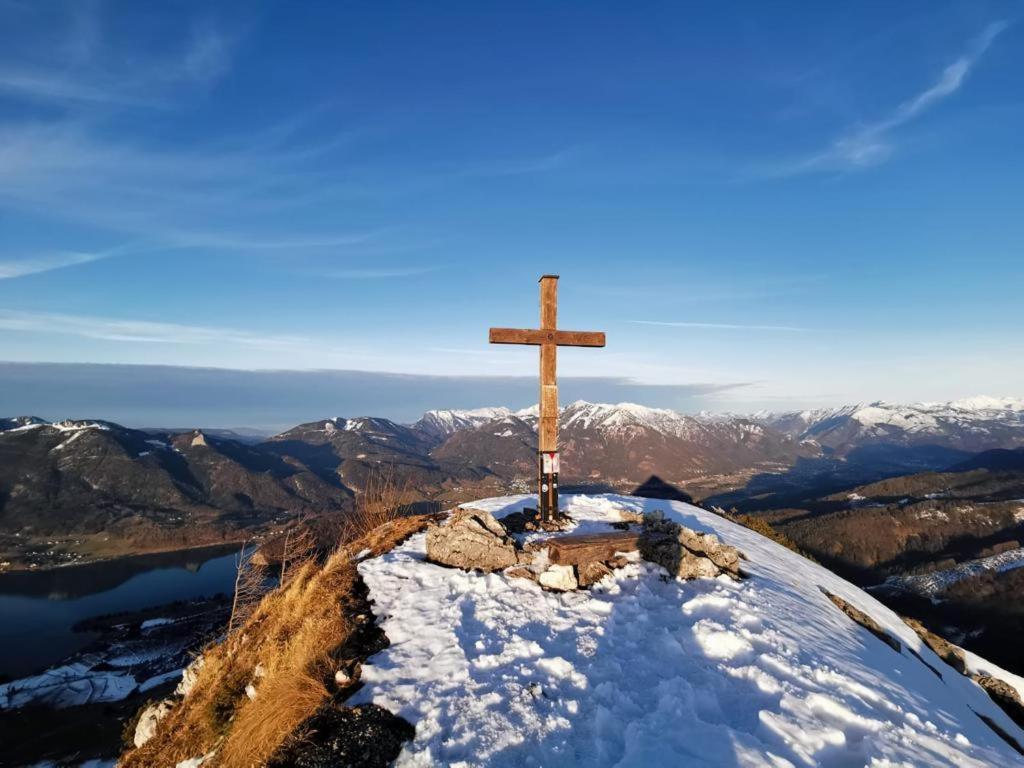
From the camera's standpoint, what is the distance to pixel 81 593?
14638cm

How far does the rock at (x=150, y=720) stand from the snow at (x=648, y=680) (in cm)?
426

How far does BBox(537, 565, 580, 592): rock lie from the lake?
133 meters

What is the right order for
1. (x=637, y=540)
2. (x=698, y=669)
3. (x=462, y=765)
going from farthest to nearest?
(x=637, y=540) < (x=698, y=669) < (x=462, y=765)

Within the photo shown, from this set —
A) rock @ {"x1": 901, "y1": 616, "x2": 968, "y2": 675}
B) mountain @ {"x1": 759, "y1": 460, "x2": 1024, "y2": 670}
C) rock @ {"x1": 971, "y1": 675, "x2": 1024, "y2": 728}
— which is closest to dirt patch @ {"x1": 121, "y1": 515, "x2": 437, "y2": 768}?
rock @ {"x1": 971, "y1": 675, "x2": 1024, "y2": 728}

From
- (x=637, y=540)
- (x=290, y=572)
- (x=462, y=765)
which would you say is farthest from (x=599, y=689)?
(x=290, y=572)

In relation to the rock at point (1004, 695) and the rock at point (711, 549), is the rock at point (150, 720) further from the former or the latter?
the rock at point (1004, 695)

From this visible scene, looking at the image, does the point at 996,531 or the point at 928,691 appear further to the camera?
the point at 996,531

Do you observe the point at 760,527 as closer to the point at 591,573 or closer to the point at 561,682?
the point at 591,573

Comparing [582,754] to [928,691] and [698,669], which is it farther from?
[928,691]

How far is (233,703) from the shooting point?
855 cm

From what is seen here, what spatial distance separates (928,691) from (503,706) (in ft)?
28.5

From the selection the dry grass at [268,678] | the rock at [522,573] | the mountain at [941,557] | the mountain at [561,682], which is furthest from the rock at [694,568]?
the mountain at [941,557]

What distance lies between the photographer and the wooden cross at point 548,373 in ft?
53.2

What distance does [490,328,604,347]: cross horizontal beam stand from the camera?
1593 cm
